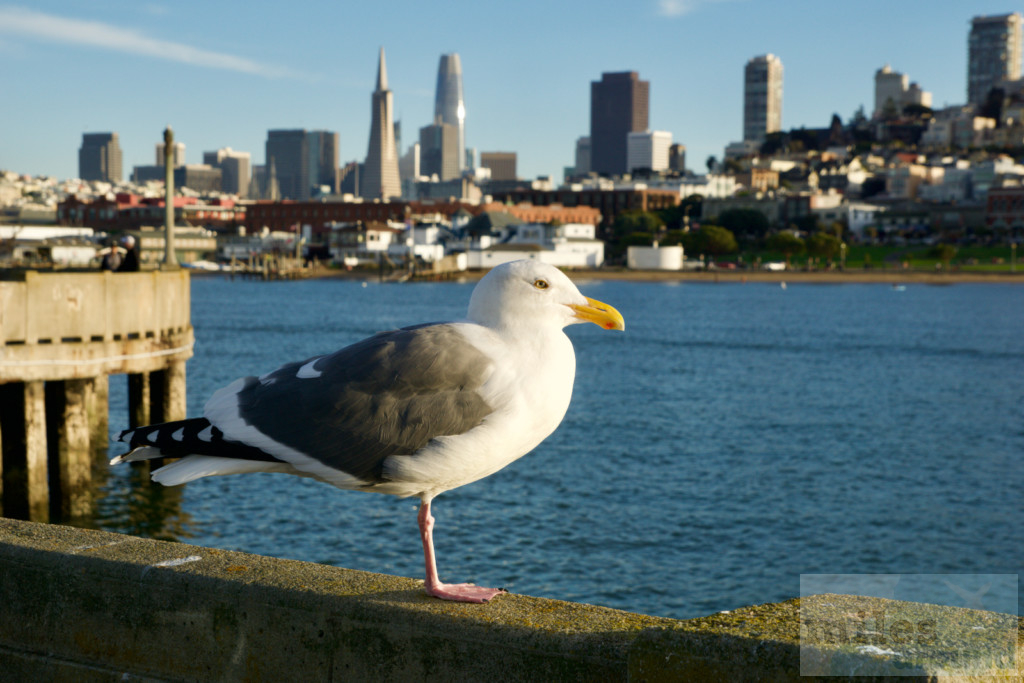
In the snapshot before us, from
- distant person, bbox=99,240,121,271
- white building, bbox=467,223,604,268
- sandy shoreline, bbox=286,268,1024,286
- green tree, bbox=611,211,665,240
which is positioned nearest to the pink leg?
distant person, bbox=99,240,121,271

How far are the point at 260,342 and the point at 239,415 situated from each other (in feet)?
180

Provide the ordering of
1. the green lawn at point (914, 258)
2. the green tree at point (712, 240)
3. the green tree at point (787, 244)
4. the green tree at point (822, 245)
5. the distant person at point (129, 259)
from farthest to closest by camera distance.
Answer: the green tree at point (712, 240)
the green tree at point (787, 244)
the green tree at point (822, 245)
the green lawn at point (914, 258)
the distant person at point (129, 259)

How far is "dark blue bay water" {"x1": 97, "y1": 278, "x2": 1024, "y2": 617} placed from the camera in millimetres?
16344

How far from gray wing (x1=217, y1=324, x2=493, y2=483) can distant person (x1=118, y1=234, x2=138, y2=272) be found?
14.2 metres

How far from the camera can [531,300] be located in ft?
11.0

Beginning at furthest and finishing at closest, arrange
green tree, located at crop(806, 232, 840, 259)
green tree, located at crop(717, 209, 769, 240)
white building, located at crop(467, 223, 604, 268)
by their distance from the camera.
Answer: green tree, located at crop(717, 209, 769, 240), green tree, located at crop(806, 232, 840, 259), white building, located at crop(467, 223, 604, 268)

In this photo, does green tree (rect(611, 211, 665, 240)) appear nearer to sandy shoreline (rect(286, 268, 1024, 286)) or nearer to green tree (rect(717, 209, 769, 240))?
green tree (rect(717, 209, 769, 240))

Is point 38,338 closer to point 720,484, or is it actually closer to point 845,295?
point 720,484

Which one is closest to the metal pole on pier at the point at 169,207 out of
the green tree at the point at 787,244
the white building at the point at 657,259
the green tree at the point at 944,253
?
the white building at the point at 657,259

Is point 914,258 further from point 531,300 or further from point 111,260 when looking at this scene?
point 531,300

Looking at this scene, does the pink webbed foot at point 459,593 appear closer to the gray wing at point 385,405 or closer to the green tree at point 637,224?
the gray wing at point 385,405

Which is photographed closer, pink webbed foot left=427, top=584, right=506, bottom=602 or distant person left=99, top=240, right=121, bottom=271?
pink webbed foot left=427, top=584, right=506, bottom=602

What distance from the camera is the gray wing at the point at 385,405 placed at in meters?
3.24

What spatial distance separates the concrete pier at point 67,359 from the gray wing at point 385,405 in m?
11.7
